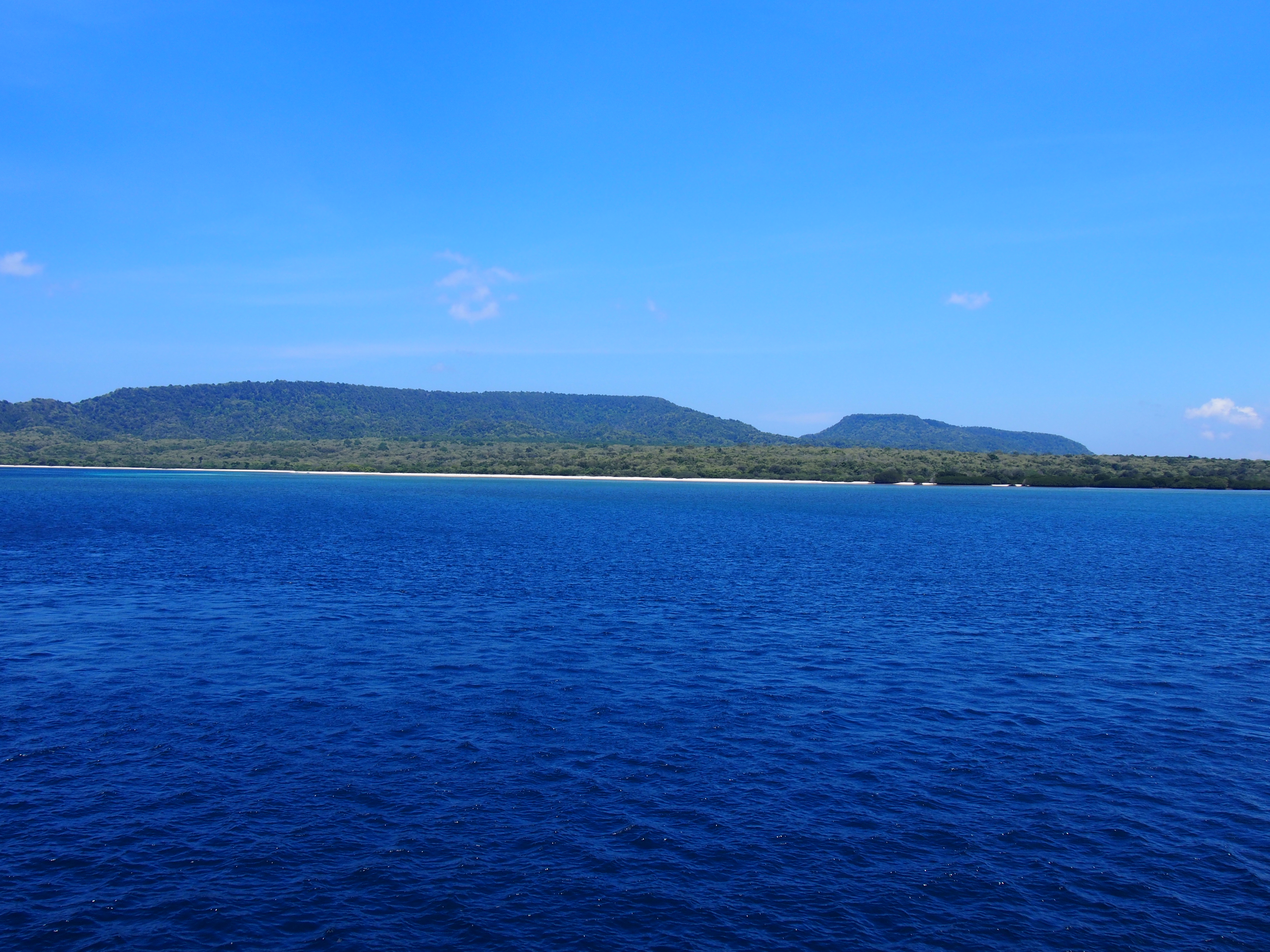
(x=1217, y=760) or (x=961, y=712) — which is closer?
(x=1217, y=760)

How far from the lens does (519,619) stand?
137 feet

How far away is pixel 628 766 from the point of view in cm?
2247

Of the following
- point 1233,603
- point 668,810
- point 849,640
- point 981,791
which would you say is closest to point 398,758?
point 668,810

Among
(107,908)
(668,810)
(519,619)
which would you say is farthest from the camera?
(519,619)

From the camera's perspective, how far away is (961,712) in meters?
27.4

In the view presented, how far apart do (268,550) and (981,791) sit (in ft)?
205

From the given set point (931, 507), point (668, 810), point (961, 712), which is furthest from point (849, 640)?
Answer: point (931, 507)

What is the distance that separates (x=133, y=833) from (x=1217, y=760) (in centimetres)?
2801

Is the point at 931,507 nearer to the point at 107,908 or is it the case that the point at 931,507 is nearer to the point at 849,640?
the point at 849,640

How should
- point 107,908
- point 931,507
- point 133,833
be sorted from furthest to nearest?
point 931,507 < point 133,833 < point 107,908

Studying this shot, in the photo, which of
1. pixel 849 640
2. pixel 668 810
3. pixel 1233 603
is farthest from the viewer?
pixel 1233 603

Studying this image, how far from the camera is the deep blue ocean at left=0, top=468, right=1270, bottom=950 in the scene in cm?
1562

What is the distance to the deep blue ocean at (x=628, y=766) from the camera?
15.6m

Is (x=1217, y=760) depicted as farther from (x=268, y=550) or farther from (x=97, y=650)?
(x=268, y=550)
